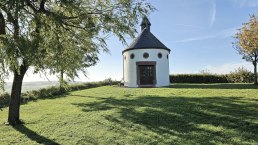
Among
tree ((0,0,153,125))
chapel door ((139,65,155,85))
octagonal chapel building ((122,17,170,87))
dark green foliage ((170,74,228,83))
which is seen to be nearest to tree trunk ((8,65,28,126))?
tree ((0,0,153,125))

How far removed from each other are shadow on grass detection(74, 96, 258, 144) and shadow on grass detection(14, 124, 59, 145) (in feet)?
10.7

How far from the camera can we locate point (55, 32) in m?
12.9

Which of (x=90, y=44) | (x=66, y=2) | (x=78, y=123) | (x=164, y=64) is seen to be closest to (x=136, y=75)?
(x=164, y=64)

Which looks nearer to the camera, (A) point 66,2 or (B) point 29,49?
(B) point 29,49

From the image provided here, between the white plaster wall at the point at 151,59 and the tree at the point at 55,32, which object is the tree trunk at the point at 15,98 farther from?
the white plaster wall at the point at 151,59

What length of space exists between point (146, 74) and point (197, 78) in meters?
14.3

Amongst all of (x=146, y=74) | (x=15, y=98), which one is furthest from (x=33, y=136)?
(x=146, y=74)

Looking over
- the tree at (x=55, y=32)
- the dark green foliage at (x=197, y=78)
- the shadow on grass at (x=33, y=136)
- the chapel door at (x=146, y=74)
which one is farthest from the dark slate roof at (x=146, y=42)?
the shadow on grass at (x=33, y=136)

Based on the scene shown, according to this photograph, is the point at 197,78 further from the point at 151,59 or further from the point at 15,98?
the point at 15,98

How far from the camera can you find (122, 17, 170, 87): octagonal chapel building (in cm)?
3303

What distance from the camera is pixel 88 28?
15688 millimetres

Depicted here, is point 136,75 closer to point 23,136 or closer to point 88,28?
point 88,28

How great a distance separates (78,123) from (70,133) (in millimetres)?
1680

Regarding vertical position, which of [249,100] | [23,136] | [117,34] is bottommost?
[23,136]
